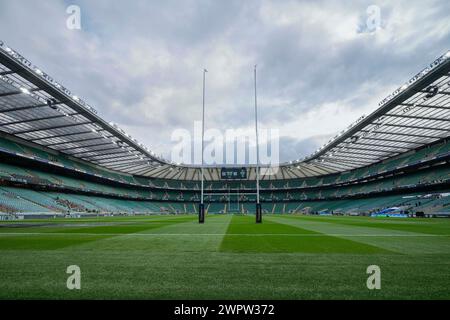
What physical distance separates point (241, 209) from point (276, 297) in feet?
294

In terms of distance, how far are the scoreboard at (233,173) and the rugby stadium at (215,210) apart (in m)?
0.43

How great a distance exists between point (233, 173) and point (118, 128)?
33.2 metres

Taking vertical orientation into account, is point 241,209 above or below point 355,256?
below

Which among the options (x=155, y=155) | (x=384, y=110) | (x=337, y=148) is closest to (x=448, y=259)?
(x=384, y=110)

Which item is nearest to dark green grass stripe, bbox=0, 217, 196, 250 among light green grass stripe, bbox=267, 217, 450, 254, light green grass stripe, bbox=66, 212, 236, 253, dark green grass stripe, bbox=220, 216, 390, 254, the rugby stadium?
the rugby stadium

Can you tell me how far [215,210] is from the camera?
9300cm

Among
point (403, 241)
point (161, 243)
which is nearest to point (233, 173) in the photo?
point (403, 241)

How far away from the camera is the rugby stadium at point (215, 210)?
15.1 ft

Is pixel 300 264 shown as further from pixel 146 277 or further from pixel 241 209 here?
pixel 241 209

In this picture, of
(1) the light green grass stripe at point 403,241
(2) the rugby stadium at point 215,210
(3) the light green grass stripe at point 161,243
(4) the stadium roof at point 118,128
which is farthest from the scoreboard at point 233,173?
(3) the light green grass stripe at point 161,243

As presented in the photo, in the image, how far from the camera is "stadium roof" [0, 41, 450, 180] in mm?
26797

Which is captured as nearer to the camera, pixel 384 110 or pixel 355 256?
pixel 355 256

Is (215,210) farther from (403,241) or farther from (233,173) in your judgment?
(403,241)
